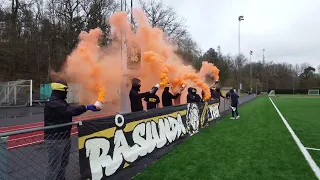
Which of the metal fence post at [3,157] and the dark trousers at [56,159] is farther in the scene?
the dark trousers at [56,159]

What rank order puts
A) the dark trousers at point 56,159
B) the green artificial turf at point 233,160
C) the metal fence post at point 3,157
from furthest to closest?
the green artificial turf at point 233,160 → the dark trousers at point 56,159 → the metal fence post at point 3,157

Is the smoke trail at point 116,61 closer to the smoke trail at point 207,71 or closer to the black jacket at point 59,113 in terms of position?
the smoke trail at point 207,71

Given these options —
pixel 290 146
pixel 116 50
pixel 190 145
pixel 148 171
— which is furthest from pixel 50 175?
pixel 116 50

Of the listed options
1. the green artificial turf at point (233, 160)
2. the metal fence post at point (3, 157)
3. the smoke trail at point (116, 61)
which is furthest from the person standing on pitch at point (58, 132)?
the smoke trail at point (116, 61)

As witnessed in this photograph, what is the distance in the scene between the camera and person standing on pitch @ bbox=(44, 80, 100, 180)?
14.5 ft

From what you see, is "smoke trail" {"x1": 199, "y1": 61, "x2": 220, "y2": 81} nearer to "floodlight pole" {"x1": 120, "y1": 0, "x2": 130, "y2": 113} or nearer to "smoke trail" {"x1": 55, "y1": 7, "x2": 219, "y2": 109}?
"smoke trail" {"x1": 55, "y1": 7, "x2": 219, "y2": 109}

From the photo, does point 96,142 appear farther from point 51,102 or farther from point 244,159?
point 244,159

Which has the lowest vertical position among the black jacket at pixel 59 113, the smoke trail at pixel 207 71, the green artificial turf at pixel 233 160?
the green artificial turf at pixel 233 160

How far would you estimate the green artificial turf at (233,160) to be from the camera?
614cm

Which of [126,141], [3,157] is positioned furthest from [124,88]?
[3,157]

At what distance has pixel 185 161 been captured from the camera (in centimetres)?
723

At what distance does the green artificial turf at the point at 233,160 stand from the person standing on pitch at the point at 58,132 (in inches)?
73.9

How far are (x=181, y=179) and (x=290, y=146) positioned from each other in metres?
4.97

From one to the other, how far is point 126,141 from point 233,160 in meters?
2.97
